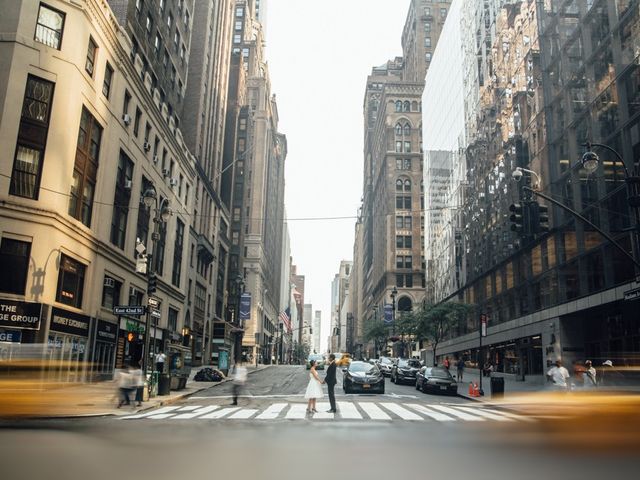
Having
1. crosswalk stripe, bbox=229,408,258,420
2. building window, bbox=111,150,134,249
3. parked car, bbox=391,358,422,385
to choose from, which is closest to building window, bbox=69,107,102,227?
building window, bbox=111,150,134,249

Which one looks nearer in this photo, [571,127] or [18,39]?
[18,39]

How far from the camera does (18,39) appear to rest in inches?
944

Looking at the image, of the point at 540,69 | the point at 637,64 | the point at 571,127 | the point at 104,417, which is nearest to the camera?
the point at 104,417

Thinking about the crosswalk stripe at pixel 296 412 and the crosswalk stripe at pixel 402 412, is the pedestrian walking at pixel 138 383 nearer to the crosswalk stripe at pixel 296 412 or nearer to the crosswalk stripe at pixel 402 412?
the crosswalk stripe at pixel 296 412

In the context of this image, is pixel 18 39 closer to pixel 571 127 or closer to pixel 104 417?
pixel 104 417

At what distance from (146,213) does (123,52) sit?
11.1 m

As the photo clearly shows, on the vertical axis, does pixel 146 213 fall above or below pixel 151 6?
below

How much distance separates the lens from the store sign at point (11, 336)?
2188 cm

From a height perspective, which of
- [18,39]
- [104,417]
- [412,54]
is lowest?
[104,417]

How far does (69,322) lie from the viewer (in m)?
26.2

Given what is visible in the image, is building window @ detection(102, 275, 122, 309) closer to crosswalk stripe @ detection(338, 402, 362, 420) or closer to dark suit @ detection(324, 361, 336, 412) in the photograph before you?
crosswalk stripe @ detection(338, 402, 362, 420)

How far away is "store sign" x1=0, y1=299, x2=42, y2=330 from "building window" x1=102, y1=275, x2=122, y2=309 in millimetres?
Answer: 7988

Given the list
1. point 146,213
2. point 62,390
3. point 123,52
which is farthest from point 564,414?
point 146,213

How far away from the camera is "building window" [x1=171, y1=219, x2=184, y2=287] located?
4734 cm
